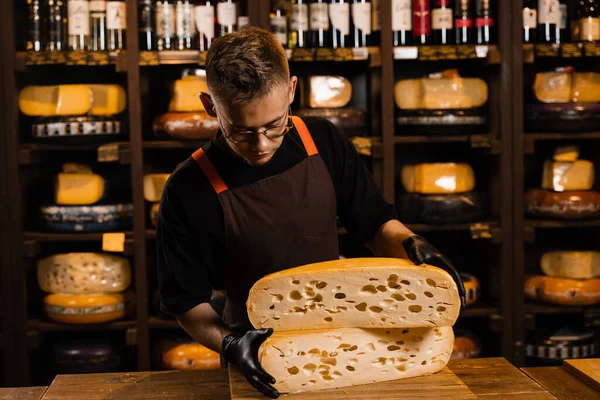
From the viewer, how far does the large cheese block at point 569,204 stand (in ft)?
10.8

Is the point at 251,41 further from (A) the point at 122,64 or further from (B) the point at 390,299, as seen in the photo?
(A) the point at 122,64

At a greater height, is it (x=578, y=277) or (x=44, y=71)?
(x=44, y=71)

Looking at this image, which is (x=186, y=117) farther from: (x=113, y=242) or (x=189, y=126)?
(x=113, y=242)

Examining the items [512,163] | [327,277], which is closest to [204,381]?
[327,277]

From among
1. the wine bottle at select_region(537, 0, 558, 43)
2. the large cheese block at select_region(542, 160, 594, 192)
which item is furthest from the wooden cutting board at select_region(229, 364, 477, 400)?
the wine bottle at select_region(537, 0, 558, 43)

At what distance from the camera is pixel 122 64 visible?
3.20m

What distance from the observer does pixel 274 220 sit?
1.88 metres

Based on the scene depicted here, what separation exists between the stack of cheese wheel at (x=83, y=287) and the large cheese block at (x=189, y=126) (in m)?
0.58

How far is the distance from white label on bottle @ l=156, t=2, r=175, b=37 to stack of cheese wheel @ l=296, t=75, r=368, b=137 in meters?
0.62

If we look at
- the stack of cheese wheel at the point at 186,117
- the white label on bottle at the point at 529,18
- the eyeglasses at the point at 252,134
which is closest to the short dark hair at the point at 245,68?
the eyeglasses at the point at 252,134

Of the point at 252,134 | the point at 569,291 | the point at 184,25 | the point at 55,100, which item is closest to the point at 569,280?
the point at 569,291

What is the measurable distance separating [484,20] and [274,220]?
5.90 ft

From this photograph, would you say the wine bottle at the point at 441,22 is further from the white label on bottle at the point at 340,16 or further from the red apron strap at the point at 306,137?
the red apron strap at the point at 306,137

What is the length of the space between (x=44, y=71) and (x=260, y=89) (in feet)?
7.60
